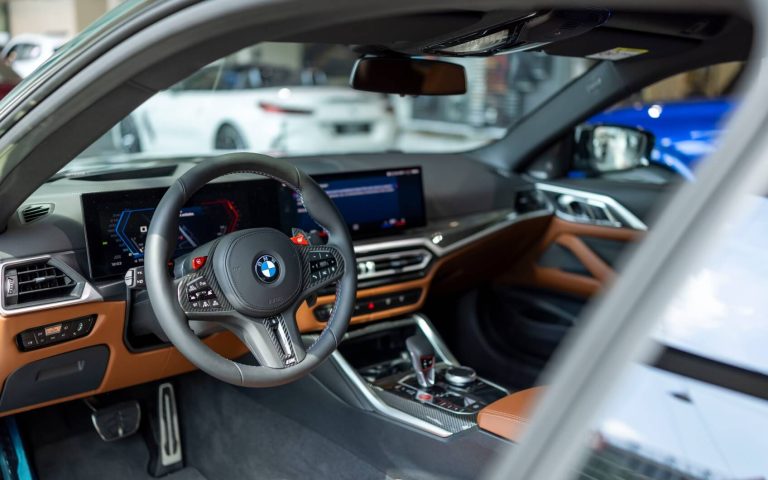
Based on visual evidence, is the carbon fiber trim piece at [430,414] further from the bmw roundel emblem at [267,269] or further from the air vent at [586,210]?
the air vent at [586,210]

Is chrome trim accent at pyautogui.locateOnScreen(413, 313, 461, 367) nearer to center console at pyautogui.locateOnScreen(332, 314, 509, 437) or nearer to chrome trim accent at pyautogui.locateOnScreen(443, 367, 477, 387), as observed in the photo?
center console at pyautogui.locateOnScreen(332, 314, 509, 437)

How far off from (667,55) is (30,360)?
2.20 metres

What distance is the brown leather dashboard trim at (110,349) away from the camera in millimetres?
2049

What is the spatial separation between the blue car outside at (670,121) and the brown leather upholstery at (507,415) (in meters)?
1.68

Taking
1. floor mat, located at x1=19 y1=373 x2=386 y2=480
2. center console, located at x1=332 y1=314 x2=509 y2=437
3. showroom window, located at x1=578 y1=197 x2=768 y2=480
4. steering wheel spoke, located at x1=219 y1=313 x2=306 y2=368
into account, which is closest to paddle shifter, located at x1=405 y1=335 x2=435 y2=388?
center console, located at x1=332 y1=314 x2=509 y2=437

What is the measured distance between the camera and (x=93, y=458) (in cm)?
268

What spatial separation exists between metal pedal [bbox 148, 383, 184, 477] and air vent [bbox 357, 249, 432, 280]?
812 millimetres

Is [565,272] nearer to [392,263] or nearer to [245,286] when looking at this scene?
[392,263]

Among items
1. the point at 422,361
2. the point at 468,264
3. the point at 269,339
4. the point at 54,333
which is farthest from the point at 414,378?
the point at 54,333

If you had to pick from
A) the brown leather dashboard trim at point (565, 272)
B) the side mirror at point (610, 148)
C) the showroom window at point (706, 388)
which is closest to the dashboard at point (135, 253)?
the brown leather dashboard trim at point (565, 272)

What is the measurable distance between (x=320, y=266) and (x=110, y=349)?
0.69 meters

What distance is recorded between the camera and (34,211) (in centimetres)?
215

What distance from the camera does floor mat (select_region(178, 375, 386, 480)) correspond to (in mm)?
2549

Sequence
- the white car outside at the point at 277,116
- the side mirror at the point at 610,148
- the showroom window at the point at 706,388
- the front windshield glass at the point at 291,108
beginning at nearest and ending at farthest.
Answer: the showroom window at the point at 706,388
the side mirror at the point at 610,148
the front windshield glass at the point at 291,108
the white car outside at the point at 277,116
